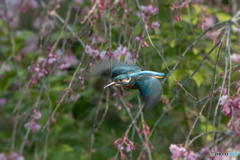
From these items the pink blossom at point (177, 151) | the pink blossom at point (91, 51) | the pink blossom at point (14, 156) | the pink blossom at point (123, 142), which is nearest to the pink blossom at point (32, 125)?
the pink blossom at point (14, 156)

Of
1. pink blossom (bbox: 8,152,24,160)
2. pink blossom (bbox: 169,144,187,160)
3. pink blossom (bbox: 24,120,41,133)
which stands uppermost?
pink blossom (bbox: 169,144,187,160)

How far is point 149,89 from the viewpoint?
2.33 m

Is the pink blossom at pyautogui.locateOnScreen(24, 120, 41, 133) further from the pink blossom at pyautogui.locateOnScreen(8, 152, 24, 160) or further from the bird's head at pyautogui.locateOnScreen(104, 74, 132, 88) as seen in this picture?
the bird's head at pyautogui.locateOnScreen(104, 74, 132, 88)

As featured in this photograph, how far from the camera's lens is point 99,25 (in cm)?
363

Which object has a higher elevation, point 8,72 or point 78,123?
point 8,72

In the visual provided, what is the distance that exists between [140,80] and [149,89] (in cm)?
8

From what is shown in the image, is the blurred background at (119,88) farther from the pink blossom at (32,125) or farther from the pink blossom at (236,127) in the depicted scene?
the pink blossom at (236,127)

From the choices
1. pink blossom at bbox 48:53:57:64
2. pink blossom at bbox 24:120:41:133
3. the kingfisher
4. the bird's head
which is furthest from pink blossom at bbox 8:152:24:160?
the bird's head

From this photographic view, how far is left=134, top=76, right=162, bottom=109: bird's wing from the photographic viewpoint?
7.47ft

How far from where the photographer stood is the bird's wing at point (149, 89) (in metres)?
2.28

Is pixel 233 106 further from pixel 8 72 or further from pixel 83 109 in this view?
pixel 8 72

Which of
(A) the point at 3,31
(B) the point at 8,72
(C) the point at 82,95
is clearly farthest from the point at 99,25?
(A) the point at 3,31

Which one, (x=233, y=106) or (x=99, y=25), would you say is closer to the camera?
(x=233, y=106)

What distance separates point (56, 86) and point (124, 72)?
1.52 metres
